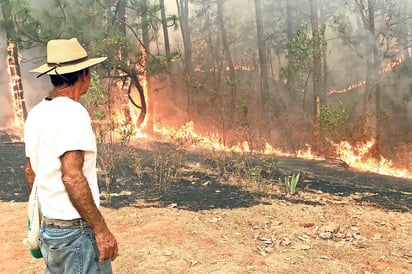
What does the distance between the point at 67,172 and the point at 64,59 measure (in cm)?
61

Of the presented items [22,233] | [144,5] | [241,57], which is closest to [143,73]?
[144,5]

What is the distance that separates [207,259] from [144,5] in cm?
830

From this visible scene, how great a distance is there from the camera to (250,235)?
187 inches

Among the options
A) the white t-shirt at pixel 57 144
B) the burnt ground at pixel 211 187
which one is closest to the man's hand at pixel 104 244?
the white t-shirt at pixel 57 144

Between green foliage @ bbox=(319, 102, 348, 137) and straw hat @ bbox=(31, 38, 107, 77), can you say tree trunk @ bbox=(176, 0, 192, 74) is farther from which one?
straw hat @ bbox=(31, 38, 107, 77)

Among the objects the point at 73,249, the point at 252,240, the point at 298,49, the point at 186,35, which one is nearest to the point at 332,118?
the point at 298,49

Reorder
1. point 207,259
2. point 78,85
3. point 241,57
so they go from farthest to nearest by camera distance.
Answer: point 241,57, point 207,259, point 78,85

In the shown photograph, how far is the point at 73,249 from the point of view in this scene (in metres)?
2.05

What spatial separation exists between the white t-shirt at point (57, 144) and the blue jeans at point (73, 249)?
0.28 ft

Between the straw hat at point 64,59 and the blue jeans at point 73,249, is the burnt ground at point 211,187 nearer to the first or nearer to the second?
the blue jeans at point 73,249

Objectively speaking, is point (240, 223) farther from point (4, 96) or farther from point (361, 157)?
point (4, 96)

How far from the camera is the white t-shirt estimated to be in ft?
6.31

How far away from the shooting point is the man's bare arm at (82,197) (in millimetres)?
1938

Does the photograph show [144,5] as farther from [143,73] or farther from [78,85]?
[78,85]
